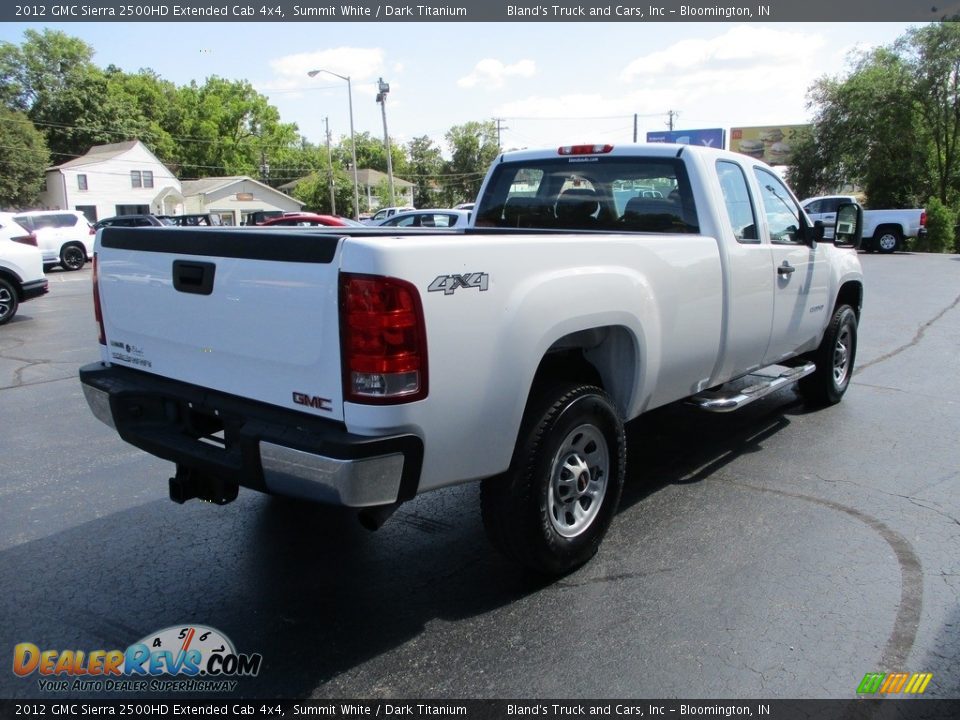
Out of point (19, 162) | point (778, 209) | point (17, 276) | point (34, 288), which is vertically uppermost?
point (19, 162)

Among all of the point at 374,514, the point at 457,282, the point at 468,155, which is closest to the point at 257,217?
the point at 374,514

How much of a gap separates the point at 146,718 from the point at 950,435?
5766mm

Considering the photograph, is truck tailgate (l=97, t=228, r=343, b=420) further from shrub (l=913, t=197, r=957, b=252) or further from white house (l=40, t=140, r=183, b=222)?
white house (l=40, t=140, r=183, b=222)

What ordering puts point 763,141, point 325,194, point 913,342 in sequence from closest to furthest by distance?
point 913,342 < point 763,141 < point 325,194

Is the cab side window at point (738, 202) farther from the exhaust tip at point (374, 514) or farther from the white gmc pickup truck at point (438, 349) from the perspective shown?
the exhaust tip at point (374, 514)

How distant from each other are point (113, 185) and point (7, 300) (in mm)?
53454

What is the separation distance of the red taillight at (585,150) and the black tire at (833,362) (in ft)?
8.88

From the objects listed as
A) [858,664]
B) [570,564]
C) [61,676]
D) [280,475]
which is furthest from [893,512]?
[61,676]

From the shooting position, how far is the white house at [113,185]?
5628 cm

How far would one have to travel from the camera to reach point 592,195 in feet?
16.3

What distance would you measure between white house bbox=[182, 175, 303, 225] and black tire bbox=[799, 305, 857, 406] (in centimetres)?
6432

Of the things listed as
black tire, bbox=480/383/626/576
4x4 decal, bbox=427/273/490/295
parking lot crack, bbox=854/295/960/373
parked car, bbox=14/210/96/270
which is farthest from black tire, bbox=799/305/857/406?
parked car, bbox=14/210/96/270

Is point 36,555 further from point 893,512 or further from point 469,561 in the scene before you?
point 893,512

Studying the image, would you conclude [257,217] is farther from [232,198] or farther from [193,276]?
[193,276]
